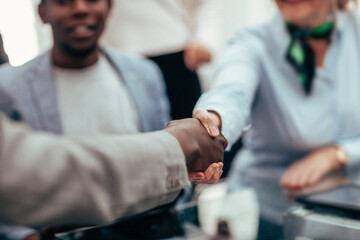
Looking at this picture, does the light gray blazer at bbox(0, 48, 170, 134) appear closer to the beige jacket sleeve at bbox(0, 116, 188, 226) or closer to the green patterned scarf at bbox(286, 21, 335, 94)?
the beige jacket sleeve at bbox(0, 116, 188, 226)

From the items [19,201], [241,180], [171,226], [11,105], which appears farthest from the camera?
[241,180]

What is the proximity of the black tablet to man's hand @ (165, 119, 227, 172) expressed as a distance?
0.61 feet

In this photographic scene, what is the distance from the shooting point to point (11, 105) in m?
0.38

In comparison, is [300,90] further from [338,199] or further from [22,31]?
[22,31]

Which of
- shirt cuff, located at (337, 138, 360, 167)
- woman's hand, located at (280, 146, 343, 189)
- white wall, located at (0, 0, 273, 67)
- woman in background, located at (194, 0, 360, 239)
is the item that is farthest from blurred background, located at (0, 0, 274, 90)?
shirt cuff, located at (337, 138, 360, 167)

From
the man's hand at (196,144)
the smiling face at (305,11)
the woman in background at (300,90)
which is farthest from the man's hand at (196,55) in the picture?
the man's hand at (196,144)

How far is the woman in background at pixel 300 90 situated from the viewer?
0.68m

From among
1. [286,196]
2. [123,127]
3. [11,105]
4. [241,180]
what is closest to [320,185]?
[286,196]

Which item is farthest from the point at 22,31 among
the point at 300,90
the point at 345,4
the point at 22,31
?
the point at 345,4

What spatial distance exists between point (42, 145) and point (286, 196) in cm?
54

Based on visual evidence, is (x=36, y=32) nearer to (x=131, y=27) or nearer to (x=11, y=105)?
(x=11, y=105)

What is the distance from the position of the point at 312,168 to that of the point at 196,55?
0.99 feet

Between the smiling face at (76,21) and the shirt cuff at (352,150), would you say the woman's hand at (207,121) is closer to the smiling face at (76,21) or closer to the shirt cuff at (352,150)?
the smiling face at (76,21)

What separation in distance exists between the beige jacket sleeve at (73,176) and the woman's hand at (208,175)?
63 mm
